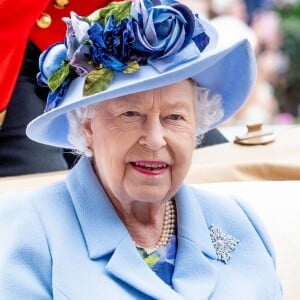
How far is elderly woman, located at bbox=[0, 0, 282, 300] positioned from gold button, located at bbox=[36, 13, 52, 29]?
0.81m

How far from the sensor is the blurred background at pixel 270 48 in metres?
4.41

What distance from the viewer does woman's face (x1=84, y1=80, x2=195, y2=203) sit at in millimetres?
1562

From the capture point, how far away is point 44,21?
97.4 inches

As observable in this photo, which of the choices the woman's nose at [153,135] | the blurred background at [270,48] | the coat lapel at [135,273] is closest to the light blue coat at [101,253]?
the coat lapel at [135,273]

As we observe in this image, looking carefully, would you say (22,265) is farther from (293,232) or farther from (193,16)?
(293,232)

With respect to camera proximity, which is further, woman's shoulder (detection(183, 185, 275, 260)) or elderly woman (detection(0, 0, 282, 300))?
woman's shoulder (detection(183, 185, 275, 260))

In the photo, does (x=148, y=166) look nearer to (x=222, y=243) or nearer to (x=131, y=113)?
(x=131, y=113)

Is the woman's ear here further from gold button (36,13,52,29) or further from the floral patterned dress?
gold button (36,13,52,29)

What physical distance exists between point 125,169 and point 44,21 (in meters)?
0.98

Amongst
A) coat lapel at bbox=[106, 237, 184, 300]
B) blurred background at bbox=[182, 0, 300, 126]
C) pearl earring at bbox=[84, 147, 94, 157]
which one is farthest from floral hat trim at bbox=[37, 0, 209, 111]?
blurred background at bbox=[182, 0, 300, 126]

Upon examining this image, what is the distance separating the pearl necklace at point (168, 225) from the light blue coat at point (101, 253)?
15 mm

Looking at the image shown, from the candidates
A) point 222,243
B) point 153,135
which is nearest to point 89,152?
point 153,135

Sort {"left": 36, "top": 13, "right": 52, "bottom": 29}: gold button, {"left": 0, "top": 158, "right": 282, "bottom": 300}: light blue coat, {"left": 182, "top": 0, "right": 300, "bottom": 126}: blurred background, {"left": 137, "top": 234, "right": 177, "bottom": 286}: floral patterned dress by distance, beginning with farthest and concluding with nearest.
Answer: {"left": 182, "top": 0, "right": 300, "bottom": 126}: blurred background, {"left": 36, "top": 13, "right": 52, "bottom": 29}: gold button, {"left": 137, "top": 234, "right": 177, "bottom": 286}: floral patterned dress, {"left": 0, "top": 158, "right": 282, "bottom": 300}: light blue coat

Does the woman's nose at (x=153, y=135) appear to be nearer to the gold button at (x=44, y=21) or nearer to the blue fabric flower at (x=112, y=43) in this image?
the blue fabric flower at (x=112, y=43)
